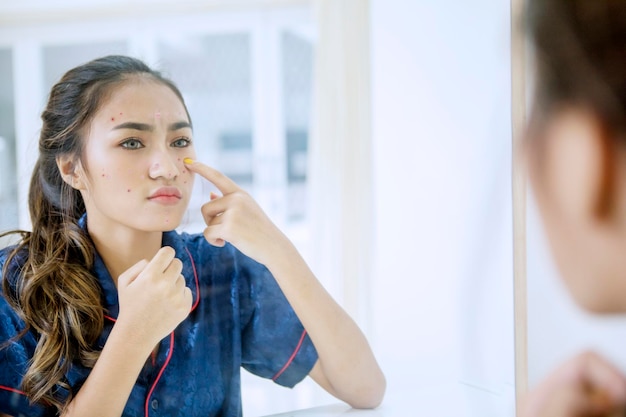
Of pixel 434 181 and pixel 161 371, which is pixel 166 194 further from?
pixel 434 181

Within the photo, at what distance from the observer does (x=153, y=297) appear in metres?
0.66

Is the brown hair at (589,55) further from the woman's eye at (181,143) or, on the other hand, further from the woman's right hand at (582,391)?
the woman's eye at (181,143)

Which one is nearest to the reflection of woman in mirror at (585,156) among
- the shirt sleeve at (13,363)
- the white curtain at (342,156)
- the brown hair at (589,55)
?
the brown hair at (589,55)

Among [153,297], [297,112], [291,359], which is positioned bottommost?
[291,359]

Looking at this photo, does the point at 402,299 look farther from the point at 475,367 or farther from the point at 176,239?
the point at 176,239

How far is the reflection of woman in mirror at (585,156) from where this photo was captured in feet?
1.68

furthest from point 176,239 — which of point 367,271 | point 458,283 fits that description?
point 458,283

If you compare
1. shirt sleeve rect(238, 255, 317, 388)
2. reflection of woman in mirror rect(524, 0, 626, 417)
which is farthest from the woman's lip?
reflection of woman in mirror rect(524, 0, 626, 417)

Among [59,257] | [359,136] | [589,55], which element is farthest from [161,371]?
[589,55]

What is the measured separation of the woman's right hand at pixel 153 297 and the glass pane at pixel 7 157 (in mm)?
155

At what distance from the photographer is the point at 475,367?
0.86 meters

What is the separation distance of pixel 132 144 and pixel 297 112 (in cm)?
24

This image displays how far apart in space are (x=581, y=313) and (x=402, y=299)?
1.03ft

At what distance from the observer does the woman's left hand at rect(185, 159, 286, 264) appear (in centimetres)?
72
